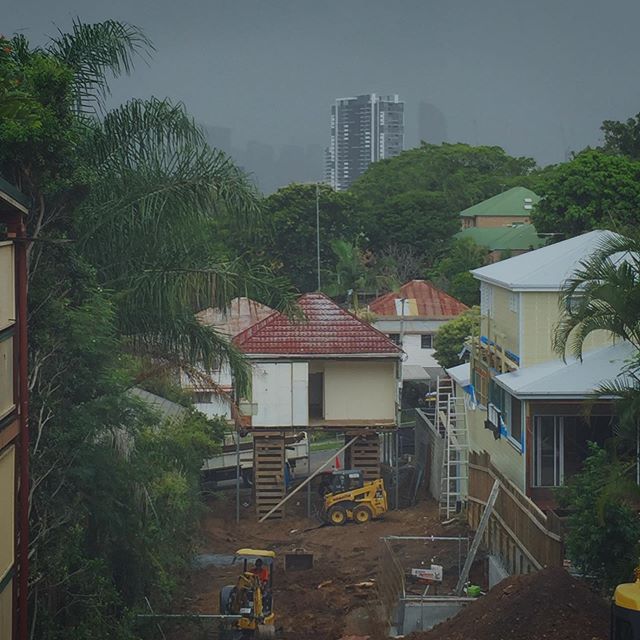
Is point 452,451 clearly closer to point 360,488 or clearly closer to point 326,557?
point 360,488

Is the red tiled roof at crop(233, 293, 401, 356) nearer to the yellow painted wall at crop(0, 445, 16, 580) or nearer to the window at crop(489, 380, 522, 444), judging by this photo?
the window at crop(489, 380, 522, 444)

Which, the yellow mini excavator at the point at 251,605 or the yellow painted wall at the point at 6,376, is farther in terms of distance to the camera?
the yellow mini excavator at the point at 251,605

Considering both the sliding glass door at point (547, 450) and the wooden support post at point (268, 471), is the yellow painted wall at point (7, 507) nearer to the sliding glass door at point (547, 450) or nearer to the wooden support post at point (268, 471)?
the sliding glass door at point (547, 450)

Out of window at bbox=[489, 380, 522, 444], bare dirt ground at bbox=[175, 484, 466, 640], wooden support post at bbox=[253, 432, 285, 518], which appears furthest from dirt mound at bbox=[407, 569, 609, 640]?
wooden support post at bbox=[253, 432, 285, 518]

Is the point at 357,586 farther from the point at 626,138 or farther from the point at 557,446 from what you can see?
the point at 626,138

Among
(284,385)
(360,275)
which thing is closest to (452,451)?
(284,385)

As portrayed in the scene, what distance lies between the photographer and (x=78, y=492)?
1777cm

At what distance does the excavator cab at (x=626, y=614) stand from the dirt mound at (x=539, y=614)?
3.45 m

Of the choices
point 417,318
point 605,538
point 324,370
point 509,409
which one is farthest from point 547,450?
point 417,318

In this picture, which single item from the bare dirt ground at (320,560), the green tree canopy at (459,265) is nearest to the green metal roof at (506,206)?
the green tree canopy at (459,265)

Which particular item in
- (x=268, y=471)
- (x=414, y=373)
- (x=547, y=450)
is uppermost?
(x=547, y=450)

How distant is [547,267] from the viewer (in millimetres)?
25234

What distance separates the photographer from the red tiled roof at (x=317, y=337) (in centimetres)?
3422

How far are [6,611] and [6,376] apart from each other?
87.8 inches
